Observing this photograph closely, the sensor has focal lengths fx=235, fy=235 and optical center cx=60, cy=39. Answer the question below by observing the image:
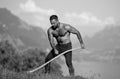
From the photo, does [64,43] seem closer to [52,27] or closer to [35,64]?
[52,27]

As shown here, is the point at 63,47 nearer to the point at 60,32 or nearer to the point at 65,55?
the point at 65,55

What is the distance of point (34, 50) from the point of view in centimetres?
6353

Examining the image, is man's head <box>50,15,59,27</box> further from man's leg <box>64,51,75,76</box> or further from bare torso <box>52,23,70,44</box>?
man's leg <box>64,51,75,76</box>

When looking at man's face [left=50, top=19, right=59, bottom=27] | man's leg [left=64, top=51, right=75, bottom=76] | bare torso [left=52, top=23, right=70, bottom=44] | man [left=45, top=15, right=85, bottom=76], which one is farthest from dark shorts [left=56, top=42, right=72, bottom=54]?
man's face [left=50, top=19, right=59, bottom=27]

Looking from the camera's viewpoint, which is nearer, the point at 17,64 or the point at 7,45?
the point at 17,64

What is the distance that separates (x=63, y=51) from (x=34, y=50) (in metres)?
54.0

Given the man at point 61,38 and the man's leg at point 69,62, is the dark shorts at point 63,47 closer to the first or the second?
the man at point 61,38

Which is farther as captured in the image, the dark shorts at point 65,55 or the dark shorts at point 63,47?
the dark shorts at point 63,47

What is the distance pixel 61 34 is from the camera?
9.99m

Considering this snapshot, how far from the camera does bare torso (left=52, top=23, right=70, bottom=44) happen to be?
9930 millimetres

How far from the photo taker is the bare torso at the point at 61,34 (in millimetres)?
9930

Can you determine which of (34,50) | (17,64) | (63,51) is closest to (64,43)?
(63,51)

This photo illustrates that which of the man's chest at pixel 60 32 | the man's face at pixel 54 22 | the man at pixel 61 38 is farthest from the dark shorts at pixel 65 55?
the man's face at pixel 54 22

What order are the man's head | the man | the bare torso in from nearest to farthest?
the man's head → the man → the bare torso
